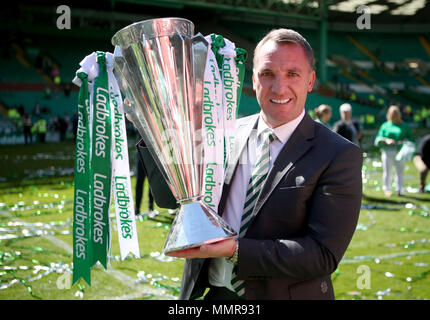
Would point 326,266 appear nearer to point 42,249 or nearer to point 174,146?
point 174,146

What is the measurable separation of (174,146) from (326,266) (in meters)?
0.66

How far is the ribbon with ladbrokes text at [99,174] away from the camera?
6.21ft

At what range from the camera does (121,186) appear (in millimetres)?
1982

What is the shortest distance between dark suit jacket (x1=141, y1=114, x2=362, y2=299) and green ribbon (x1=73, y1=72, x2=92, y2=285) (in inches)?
24.2

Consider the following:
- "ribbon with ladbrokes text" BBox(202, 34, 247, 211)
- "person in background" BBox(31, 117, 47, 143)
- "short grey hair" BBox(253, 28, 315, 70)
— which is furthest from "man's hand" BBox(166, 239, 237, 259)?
"person in background" BBox(31, 117, 47, 143)

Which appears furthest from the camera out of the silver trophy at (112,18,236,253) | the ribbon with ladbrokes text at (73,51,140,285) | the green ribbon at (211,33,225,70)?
the ribbon with ladbrokes text at (73,51,140,285)

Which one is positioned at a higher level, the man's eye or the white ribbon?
the man's eye

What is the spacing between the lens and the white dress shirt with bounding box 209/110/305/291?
1.77 m

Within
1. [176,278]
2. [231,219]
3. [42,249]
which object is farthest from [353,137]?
[231,219]

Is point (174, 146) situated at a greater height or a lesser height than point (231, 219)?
greater

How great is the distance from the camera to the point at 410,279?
4727mm

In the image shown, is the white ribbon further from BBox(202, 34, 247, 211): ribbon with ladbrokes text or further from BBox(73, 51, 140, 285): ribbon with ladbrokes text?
BBox(202, 34, 247, 211): ribbon with ladbrokes text

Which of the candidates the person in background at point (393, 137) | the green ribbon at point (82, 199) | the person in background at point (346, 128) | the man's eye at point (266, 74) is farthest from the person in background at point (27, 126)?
the man's eye at point (266, 74)

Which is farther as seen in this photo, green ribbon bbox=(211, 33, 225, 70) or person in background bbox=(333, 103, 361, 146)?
person in background bbox=(333, 103, 361, 146)
